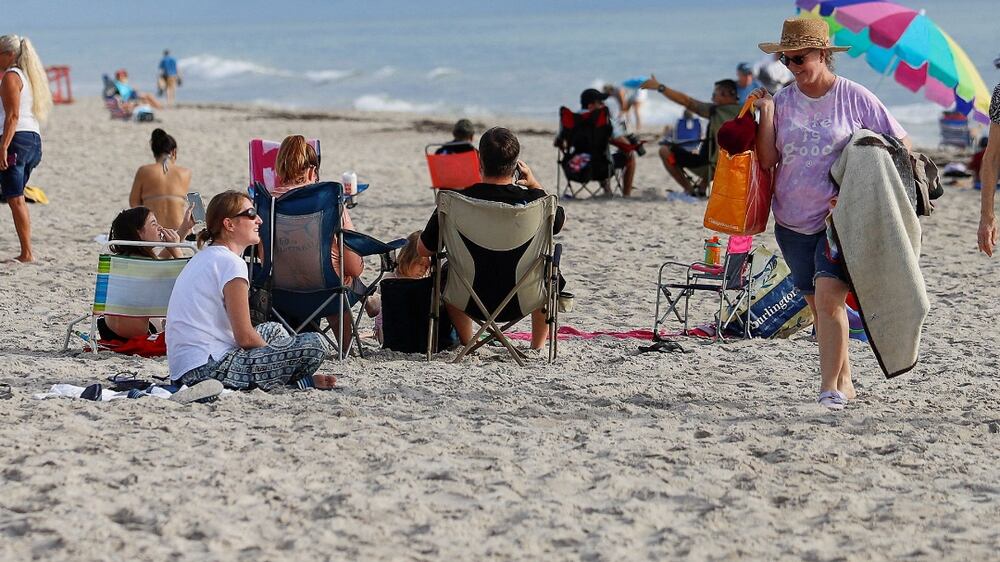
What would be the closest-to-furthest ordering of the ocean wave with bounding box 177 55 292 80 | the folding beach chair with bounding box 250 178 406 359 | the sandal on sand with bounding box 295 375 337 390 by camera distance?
the sandal on sand with bounding box 295 375 337 390 → the folding beach chair with bounding box 250 178 406 359 → the ocean wave with bounding box 177 55 292 80

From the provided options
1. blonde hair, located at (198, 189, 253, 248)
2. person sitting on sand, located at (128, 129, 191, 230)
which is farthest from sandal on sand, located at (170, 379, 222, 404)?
person sitting on sand, located at (128, 129, 191, 230)

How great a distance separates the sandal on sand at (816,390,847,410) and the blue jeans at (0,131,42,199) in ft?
16.3

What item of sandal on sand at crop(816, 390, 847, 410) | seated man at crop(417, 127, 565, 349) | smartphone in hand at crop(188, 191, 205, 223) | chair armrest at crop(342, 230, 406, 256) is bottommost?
sandal on sand at crop(816, 390, 847, 410)

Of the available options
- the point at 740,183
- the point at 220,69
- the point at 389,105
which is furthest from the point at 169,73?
the point at 220,69

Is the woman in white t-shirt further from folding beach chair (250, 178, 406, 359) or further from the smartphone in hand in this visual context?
the smartphone in hand

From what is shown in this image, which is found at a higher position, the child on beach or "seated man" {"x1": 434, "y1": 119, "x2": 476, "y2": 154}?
"seated man" {"x1": 434, "y1": 119, "x2": 476, "y2": 154}

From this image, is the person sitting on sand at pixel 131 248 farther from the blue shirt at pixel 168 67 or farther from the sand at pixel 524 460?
the blue shirt at pixel 168 67

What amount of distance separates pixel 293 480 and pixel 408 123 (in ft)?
58.3

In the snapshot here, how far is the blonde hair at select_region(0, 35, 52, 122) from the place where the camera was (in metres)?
7.35

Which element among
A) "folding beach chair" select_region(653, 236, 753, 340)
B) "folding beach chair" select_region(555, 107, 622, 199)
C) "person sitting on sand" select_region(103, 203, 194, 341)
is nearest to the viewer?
"person sitting on sand" select_region(103, 203, 194, 341)

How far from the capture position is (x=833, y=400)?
14.6 ft

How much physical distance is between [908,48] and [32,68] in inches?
244

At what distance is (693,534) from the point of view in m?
3.26

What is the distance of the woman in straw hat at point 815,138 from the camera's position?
423 centimetres
